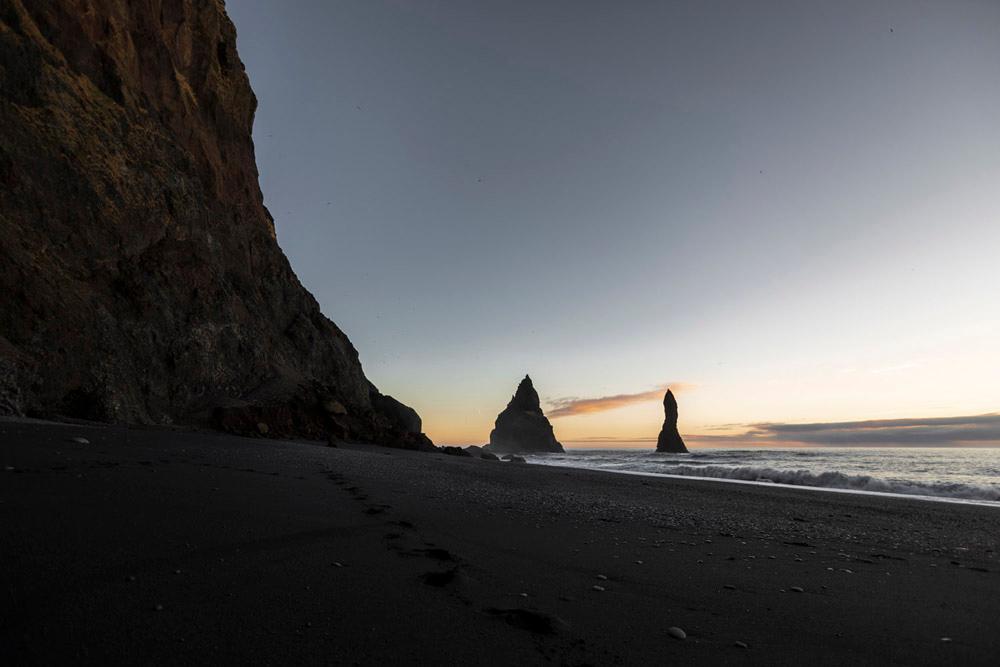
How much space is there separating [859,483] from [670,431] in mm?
83659

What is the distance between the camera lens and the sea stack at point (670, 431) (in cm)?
9456

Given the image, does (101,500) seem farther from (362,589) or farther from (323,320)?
(323,320)

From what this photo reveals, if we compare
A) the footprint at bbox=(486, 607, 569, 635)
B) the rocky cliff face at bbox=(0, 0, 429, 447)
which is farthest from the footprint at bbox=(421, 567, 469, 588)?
the rocky cliff face at bbox=(0, 0, 429, 447)

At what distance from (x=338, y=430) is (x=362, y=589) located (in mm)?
17549

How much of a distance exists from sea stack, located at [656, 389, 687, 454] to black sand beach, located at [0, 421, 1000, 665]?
9456 centimetres

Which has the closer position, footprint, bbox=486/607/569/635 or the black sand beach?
the black sand beach

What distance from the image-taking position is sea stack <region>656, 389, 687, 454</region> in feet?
310

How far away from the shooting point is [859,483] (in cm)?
1545

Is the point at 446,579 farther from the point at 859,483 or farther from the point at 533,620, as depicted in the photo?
the point at 859,483

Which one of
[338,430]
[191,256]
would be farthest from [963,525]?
[191,256]

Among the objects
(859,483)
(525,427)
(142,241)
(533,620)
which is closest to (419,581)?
(533,620)

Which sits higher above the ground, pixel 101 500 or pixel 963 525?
pixel 101 500

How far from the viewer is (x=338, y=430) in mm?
19031

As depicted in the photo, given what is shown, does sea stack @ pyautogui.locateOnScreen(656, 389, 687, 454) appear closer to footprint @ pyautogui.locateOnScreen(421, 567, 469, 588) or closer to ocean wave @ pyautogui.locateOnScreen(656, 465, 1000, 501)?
ocean wave @ pyautogui.locateOnScreen(656, 465, 1000, 501)
